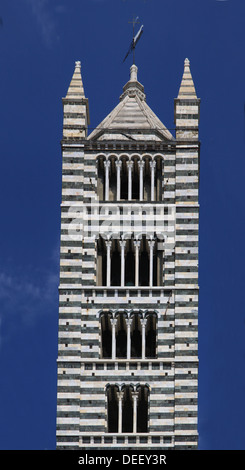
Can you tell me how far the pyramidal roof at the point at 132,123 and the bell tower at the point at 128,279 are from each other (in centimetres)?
4

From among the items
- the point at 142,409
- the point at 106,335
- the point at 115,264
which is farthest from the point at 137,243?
the point at 142,409

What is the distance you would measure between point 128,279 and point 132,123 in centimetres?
473

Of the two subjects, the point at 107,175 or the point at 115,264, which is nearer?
the point at 115,264

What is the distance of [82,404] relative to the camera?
51.6m

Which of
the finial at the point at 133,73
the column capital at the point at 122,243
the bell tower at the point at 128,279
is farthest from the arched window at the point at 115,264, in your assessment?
the finial at the point at 133,73

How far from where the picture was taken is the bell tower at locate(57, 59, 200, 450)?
51.6 m

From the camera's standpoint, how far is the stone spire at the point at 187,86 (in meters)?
56.1

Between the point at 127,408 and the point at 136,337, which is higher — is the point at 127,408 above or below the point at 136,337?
below

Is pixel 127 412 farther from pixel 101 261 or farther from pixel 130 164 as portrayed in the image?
pixel 130 164

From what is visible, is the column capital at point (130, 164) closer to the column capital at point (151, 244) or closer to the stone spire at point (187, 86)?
the column capital at point (151, 244)

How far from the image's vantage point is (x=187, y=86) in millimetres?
56469

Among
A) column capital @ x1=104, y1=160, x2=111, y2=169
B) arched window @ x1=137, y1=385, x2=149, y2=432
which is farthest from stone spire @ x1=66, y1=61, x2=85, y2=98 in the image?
arched window @ x1=137, y1=385, x2=149, y2=432

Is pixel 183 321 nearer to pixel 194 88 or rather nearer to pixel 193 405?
pixel 193 405
